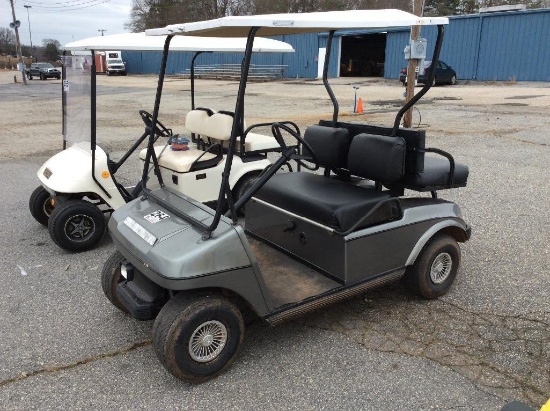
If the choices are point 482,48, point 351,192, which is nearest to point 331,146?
point 351,192

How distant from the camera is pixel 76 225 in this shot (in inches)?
165

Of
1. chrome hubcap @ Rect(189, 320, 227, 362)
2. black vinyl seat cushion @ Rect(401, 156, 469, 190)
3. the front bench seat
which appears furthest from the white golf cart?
chrome hubcap @ Rect(189, 320, 227, 362)

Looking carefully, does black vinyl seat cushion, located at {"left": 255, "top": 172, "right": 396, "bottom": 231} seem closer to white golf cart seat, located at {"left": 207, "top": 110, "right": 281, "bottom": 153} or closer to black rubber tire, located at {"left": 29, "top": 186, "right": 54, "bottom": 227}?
white golf cart seat, located at {"left": 207, "top": 110, "right": 281, "bottom": 153}

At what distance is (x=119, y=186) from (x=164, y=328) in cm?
232

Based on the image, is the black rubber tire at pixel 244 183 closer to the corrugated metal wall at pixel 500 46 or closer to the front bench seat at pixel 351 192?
the front bench seat at pixel 351 192

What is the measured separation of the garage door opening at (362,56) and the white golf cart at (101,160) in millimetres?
28419

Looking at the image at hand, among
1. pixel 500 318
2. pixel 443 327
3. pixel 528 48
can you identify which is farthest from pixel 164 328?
pixel 528 48

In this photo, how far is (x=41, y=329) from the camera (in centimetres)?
307

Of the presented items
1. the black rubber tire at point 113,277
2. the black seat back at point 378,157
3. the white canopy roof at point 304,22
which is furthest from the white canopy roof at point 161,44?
the black rubber tire at point 113,277

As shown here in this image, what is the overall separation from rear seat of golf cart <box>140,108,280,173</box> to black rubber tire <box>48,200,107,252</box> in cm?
82

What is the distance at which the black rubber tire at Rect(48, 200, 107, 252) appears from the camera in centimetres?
410

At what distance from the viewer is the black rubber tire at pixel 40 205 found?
4.78 metres

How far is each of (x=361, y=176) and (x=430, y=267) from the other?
76 cm

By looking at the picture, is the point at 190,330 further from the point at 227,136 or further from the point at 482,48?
the point at 482,48
